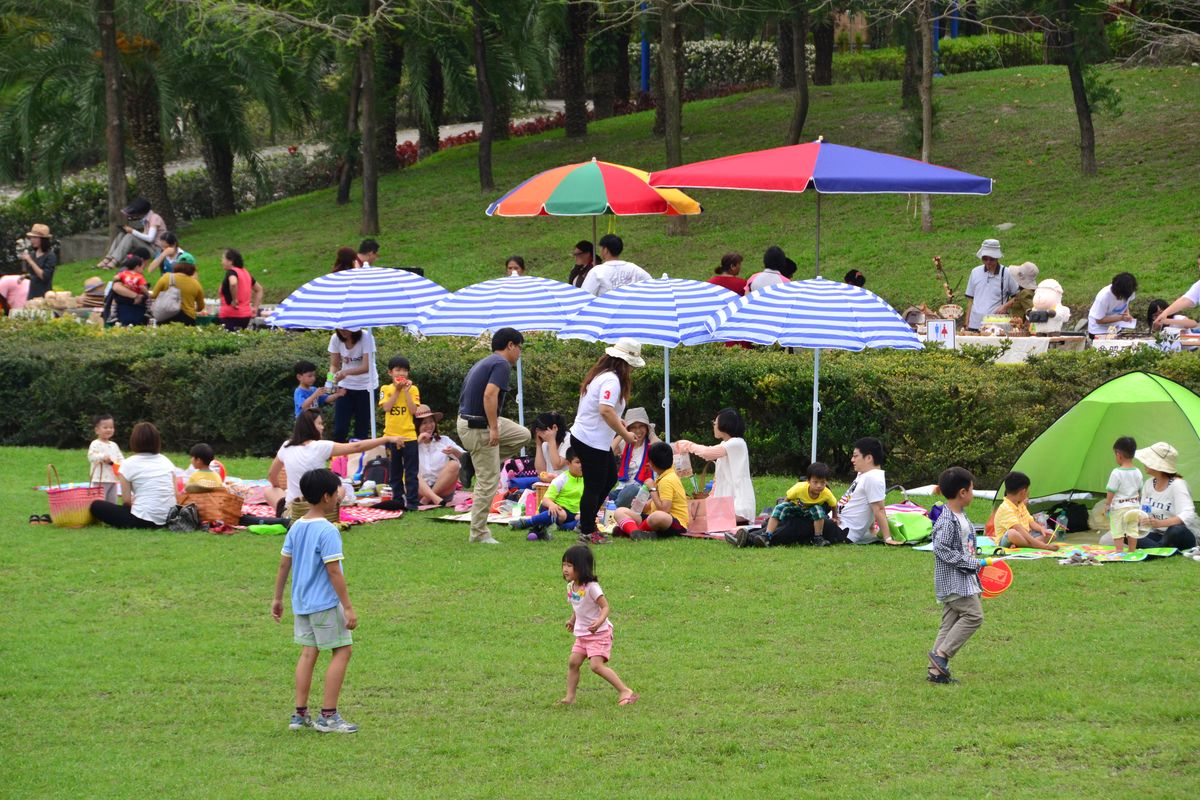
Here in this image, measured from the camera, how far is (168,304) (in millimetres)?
18203

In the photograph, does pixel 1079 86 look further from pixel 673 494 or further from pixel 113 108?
pixel 113 108

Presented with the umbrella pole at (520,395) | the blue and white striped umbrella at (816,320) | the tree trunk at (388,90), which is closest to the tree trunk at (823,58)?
the tree trunk at (388,90)

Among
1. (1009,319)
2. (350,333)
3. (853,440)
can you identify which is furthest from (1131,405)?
(350,333)

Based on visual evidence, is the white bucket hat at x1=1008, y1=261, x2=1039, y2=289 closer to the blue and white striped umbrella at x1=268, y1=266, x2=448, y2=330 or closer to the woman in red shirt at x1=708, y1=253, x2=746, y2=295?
the woman in red shirt at x1=708, y1=253, x2=746, y2=295

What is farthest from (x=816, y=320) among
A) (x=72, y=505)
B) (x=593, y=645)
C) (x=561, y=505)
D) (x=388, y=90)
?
(x=388, y=90)

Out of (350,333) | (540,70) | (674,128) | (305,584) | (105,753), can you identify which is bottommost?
(105,753)

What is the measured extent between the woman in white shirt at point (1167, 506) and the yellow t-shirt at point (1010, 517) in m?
0.82

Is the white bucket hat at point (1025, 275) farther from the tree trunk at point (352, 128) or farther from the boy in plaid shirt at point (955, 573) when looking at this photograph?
the tree trunk at point (352, 128)

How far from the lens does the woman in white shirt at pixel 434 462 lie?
13.0m

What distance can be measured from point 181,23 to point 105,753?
26686mm

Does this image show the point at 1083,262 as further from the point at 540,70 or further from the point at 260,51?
the point at 260,51

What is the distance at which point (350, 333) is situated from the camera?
13586mm

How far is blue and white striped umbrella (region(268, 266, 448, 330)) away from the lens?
1291 cm

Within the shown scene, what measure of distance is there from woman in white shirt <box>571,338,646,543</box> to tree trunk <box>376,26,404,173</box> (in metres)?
22.9
